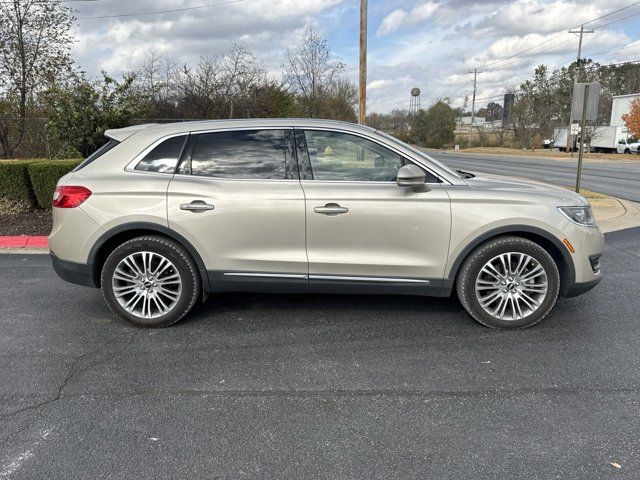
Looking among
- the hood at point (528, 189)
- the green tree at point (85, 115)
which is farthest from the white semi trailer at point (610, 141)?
the hood at point (528, 189)

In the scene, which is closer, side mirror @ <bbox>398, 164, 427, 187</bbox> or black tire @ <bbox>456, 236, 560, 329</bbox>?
side mirror @ <bbox>398, 164, 427, 187</bbox>

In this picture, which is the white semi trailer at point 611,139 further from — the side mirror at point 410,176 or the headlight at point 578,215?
the side mirror at point 410,176

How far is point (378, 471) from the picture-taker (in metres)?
2.47

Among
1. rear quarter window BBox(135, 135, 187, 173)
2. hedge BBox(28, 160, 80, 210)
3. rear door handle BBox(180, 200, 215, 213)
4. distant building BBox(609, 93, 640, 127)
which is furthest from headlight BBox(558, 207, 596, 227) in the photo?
distant building BBox(609, 93, 640, 127)

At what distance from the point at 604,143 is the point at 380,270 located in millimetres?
55135

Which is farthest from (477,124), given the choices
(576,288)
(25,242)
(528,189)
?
(576,288)

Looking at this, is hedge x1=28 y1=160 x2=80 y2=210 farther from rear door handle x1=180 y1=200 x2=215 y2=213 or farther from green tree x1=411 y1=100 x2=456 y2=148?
green tree x1=411 y1=100 x2=456 y2=148

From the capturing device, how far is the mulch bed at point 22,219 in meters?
8.09

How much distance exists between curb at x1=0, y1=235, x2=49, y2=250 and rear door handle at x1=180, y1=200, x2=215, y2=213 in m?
4.36

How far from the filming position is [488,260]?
4.09 meters

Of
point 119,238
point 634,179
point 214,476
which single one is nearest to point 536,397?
point 214,476

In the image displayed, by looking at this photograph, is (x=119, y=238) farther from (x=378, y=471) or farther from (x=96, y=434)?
(x=378, y=471)

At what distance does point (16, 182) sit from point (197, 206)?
7.02 m

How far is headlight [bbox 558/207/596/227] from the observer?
4.09 metres
